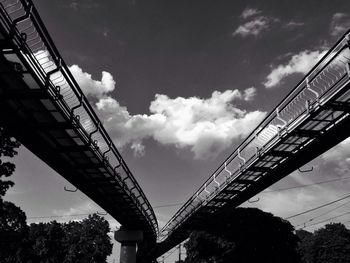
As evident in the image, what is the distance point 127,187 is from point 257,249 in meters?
11.4

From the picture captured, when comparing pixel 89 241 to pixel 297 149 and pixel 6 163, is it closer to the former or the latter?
pixel 6 163

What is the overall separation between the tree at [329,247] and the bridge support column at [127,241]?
131ft

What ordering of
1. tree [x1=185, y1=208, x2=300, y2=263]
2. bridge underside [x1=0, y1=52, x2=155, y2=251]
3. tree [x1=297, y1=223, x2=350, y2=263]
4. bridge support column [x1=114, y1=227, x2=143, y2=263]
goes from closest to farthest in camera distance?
bridge underside [x1=0, y1=52, x2=155, y2=251] → tree [x1=185, y1=208, x2=300, y2=263] → bridge support column [x1=114, y1=227, x2=143, y2=263] → tree [x1=297, y1=223, x2=350, y2=263]

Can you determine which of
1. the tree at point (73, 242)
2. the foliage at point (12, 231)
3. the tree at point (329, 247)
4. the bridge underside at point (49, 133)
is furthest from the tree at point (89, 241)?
the bridge underside at point (49, 133)

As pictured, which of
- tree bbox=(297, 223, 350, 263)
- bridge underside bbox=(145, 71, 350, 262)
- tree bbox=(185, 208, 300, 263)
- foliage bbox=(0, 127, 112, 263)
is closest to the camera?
bridge underside bbox=(145, 71, 350, 262)

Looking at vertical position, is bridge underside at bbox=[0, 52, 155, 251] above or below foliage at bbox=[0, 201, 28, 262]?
below

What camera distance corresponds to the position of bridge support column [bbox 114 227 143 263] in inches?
1288

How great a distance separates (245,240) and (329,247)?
45.1 m

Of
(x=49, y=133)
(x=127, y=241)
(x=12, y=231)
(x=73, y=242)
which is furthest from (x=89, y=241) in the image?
(x=49, y=133)

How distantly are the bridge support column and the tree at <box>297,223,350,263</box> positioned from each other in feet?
131

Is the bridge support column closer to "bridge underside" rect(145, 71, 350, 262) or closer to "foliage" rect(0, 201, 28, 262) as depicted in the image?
"foliage" rect(0, 201, 28, 262)

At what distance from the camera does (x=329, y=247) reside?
60.7 meters

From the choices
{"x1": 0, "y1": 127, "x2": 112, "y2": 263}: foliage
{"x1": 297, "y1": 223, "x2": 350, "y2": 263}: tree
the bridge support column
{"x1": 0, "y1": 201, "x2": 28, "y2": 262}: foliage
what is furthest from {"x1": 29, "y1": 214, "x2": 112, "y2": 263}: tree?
{"x1": 297, "y1": 223, "x2": 350, "y2": 263}: tree

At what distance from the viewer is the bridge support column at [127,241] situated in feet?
107
